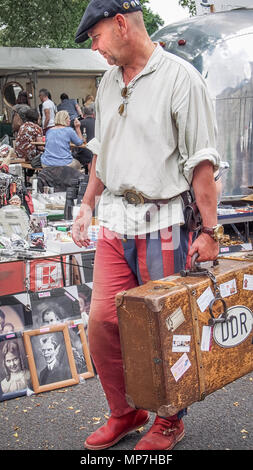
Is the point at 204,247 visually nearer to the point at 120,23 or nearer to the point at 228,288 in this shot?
the point at 228,288

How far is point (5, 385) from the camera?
3996 mm

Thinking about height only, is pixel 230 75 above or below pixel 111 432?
above

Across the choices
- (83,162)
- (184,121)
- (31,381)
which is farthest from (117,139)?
(83,162)

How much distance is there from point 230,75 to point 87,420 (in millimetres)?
5048

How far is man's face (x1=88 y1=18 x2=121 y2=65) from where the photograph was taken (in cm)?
283

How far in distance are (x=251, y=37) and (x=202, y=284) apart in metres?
5.49

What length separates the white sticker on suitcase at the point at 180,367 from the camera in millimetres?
2670

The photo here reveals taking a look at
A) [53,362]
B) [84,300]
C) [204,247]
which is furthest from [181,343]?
[84,300]

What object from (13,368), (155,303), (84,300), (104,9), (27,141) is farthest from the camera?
(27,141)

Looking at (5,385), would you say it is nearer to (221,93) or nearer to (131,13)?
(131,13)

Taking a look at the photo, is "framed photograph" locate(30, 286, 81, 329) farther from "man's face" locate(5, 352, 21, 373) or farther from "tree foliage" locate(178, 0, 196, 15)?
→ "tree foliage" locate(178, 0, 196, 15)

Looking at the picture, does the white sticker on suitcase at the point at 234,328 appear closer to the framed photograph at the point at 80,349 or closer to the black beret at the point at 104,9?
the black beret at the point at 104,9

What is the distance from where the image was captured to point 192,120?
2777 mm

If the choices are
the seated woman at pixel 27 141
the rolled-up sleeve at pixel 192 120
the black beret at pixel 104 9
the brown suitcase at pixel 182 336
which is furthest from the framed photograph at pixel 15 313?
the seated woman at pixel 27 141
